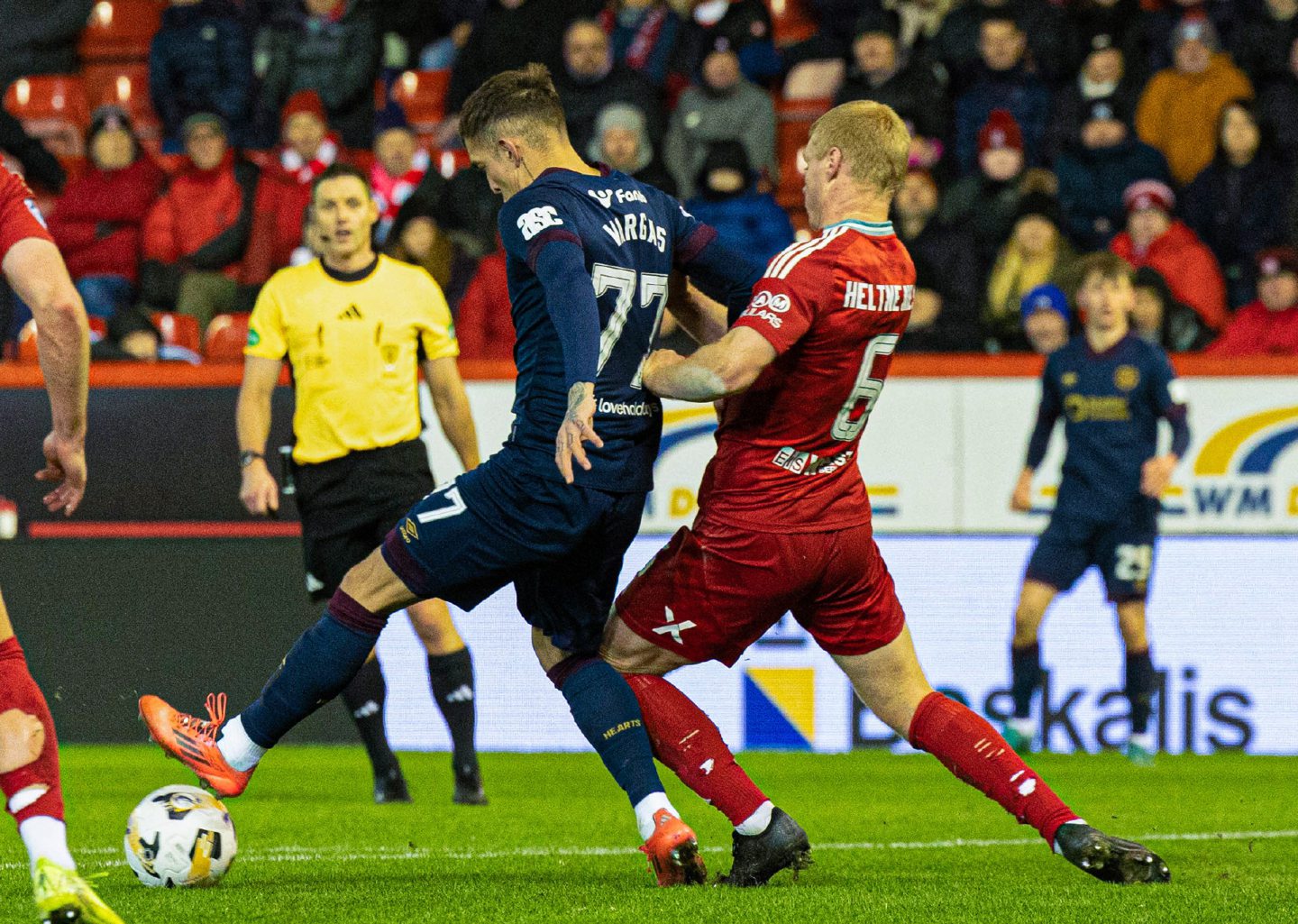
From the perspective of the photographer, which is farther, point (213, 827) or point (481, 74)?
point (481, 74)

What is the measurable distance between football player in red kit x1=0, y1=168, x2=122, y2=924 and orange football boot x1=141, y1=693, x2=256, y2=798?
95 centimetres

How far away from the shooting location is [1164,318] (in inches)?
424

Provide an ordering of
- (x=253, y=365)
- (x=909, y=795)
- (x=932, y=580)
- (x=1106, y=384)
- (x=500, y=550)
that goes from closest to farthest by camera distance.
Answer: (x=500, y=550) < (x=253, y=365) < (x=909, y=795) < (x=1106, y=384) < (x=932, y=580)

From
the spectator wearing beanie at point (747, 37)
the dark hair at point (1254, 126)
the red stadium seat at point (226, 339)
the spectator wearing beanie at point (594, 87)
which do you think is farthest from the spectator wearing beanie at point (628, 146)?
the dark hair at point (1254, 126)

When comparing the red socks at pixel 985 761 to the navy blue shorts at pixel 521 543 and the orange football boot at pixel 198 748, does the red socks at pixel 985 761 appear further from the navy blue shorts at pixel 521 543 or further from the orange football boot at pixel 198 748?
the orange football boot at pixel 198 748

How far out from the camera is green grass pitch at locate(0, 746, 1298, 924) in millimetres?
4586

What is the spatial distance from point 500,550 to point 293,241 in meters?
8.10

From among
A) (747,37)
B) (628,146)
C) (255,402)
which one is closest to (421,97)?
(747,37)

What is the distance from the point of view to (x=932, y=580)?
959cm

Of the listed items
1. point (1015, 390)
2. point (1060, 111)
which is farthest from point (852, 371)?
point (1060, 111)

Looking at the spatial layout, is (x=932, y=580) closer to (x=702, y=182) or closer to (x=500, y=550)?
(x=702, y=182)

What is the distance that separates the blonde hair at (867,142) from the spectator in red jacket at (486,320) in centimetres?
607

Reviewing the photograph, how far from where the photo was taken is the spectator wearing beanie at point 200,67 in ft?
47.4

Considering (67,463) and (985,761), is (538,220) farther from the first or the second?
(985,761)
